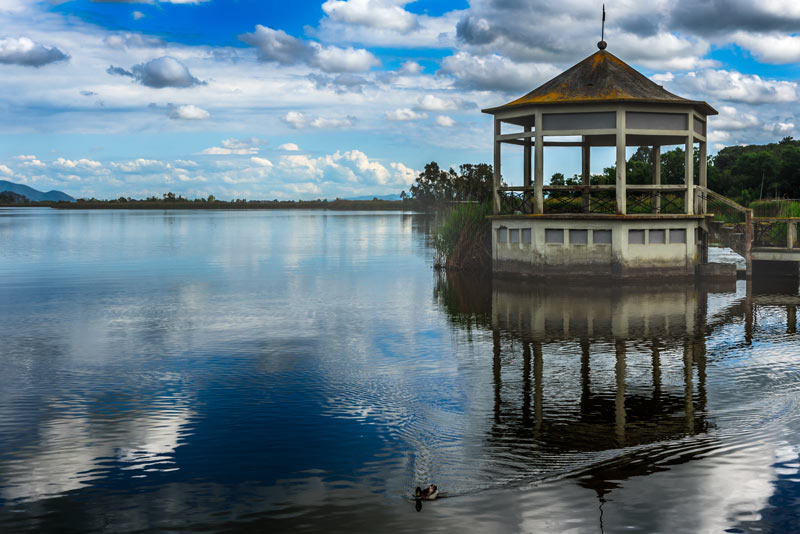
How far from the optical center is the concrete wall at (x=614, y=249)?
3173cm

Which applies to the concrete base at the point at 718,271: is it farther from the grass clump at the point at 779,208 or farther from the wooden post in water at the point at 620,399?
the wooden post in water at the point at 620,399

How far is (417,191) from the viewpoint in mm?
182750

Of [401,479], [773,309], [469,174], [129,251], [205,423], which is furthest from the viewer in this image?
[469,174]

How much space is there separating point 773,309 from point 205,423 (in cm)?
1979

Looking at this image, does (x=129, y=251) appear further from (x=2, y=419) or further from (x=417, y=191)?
(x=417, y=191)

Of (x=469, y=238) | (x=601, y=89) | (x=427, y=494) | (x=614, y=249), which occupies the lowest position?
(x=427, y=494)

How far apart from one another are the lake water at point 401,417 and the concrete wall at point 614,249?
17.1 ft

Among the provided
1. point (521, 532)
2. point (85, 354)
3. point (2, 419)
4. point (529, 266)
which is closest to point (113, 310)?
point (85, 354)

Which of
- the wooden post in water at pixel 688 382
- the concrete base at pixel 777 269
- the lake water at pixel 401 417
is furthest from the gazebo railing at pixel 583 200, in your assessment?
the wooden post in water at pixel 688 382

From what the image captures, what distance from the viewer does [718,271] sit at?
32500 mm

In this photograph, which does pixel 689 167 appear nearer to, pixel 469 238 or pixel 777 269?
pixel 777 269

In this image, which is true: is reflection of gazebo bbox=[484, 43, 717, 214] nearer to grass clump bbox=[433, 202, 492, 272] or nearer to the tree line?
grass clump bbox=[433, 202, 492, 272]

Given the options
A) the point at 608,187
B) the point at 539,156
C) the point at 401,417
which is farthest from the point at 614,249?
the point at 401,417

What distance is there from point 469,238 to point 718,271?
12.0 metres
